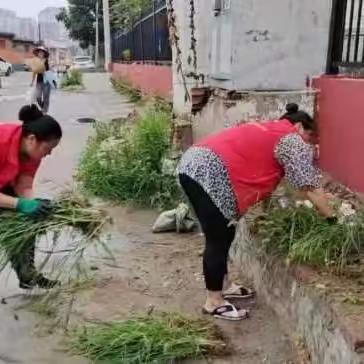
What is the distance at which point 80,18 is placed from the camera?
5009 centimetres

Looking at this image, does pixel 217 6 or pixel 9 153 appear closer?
pixel 9 153

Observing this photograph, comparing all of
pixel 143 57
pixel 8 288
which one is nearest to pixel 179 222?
pixel 8 288

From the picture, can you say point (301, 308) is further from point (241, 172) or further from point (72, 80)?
point (72, 80)

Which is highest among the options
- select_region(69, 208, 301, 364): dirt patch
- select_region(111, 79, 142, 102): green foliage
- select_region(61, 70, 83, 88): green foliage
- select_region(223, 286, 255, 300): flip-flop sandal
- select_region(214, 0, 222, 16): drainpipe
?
select_region(214, 0, 222, 16): drainpipe

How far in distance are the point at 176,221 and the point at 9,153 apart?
195cm

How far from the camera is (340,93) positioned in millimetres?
4191

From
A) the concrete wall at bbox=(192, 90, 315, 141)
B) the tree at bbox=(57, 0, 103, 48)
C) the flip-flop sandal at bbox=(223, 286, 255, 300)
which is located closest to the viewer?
the flip-flop sandal at bbox=(223, 286, 255, 300)

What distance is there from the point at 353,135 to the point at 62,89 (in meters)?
20.6

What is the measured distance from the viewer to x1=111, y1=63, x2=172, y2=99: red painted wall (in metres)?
11.8

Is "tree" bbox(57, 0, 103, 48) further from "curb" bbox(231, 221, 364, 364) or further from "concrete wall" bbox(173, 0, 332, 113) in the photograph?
"curb" bbox(231, 221, 364, 364)

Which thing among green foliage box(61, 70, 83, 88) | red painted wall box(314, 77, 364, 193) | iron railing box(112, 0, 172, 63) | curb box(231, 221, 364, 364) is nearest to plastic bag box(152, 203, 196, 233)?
curb box(231, 221, 364, 364)

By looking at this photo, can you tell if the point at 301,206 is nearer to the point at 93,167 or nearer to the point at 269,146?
the point at 269,146

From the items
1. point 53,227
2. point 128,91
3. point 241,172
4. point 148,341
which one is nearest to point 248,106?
point 241,172

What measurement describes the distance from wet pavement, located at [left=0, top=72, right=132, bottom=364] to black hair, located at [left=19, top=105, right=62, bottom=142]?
3.39 ft
